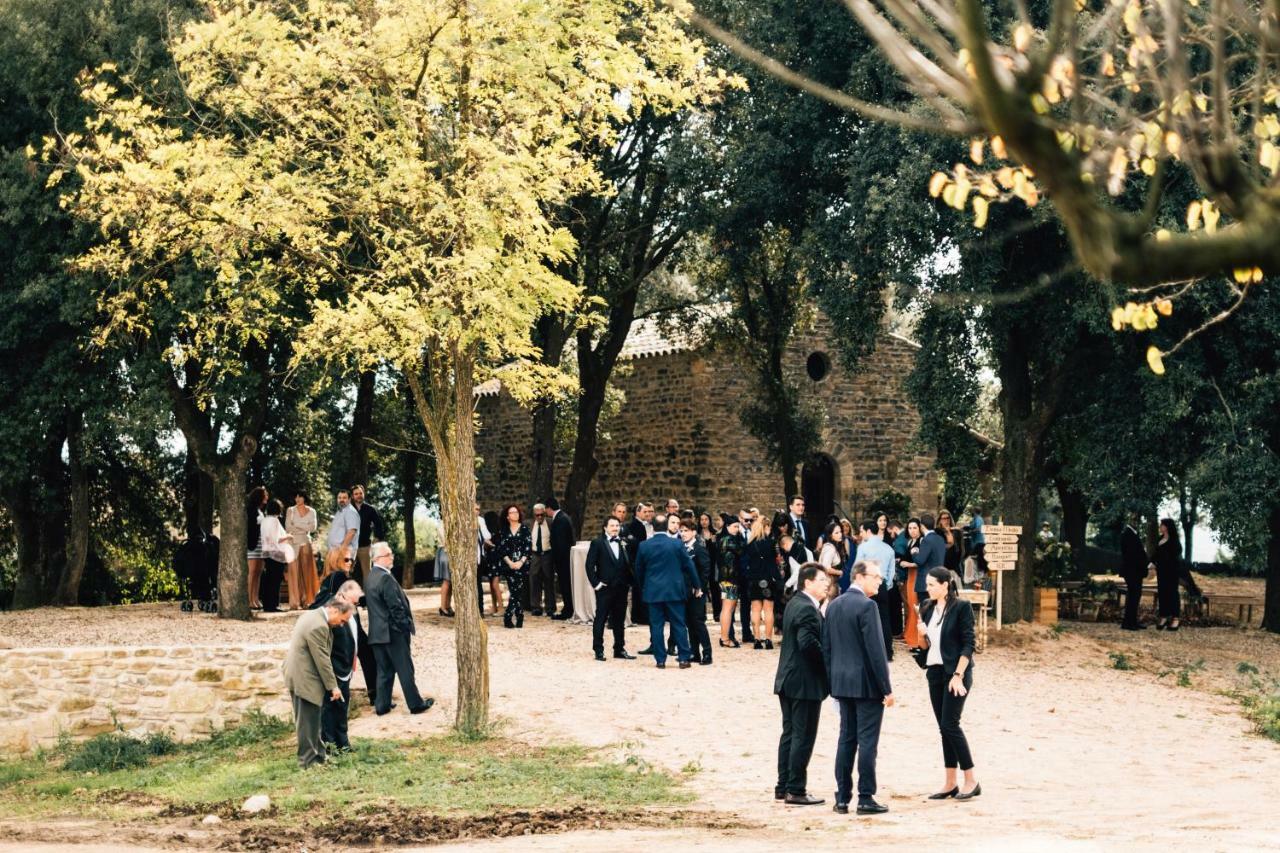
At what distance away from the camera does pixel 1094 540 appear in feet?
149

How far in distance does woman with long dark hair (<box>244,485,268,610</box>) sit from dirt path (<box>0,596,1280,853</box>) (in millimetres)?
2779

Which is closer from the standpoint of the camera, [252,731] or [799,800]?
[799,800]

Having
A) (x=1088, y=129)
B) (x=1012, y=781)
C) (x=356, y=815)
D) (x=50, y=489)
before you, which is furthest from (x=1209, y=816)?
(x=50, y=489)

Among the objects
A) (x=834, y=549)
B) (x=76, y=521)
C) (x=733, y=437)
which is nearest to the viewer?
(x=834, y=549)

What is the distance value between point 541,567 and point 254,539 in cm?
447

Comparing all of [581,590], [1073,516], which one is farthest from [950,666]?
[1073,516]

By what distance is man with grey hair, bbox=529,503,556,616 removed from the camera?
2194 cm

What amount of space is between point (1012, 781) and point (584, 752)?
3.74m

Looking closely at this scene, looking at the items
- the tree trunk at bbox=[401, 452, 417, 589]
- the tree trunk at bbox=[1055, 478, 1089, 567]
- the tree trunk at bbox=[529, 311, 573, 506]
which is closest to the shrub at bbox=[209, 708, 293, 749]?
the tree trunk at bbox=[529, 311, 573, 506]

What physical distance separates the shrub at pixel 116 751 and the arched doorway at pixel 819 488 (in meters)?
19.5

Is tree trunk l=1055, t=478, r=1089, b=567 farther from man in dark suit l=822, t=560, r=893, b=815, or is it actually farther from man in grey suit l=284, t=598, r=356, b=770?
man in dark suit l=822, t=560, r=893, b=815

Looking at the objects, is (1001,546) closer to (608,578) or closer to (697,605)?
(697,605)

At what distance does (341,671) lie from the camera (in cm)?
1382

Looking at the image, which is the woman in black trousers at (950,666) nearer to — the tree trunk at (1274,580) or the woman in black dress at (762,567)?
the woman in black dress at (762,567)
